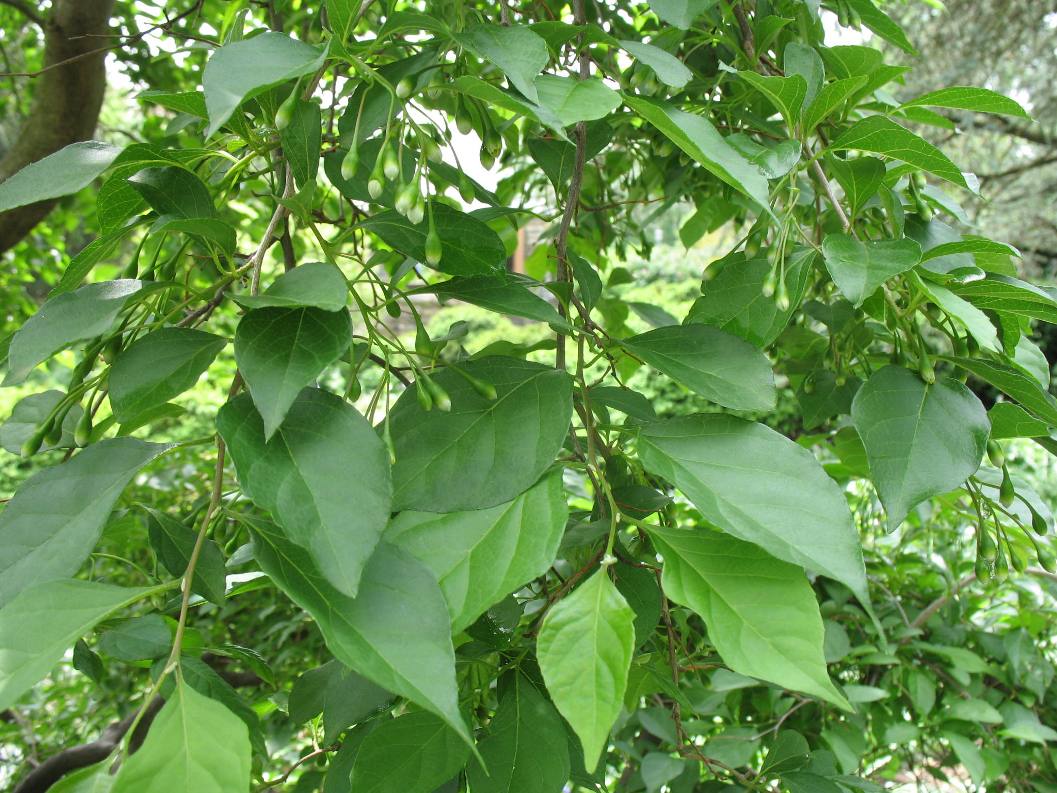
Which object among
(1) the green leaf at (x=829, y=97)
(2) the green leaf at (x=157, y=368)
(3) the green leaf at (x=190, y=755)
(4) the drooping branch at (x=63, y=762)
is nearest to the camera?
(3) the green leaf at (x=190, y=755)

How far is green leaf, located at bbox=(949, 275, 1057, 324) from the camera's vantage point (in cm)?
53

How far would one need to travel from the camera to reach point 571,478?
1.14m

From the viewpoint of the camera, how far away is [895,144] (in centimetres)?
52

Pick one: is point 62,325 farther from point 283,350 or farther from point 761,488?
point 761,488

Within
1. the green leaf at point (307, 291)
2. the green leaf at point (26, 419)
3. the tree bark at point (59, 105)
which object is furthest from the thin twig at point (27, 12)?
the green leaf at point (307, 291)

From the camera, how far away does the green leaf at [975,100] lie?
1.84 feet

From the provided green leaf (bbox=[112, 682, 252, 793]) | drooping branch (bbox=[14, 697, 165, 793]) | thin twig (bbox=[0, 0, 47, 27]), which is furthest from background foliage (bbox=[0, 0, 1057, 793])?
thin twig (bbox=[0, 0, 47, 27])

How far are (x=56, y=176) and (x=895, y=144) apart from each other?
47cm

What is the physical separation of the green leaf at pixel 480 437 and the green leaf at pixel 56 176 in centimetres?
19

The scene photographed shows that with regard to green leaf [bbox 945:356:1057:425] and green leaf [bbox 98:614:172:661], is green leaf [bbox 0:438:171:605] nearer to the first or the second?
green leaf [bbox 98:614:172:661]

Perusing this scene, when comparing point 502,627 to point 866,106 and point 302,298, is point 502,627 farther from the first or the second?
point 866,106

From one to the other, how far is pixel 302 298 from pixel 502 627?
262 millimetres

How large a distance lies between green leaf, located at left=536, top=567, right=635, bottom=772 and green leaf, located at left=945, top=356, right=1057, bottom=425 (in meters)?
0.29

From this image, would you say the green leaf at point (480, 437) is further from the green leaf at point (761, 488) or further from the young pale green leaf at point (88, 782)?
the young pale green leaf at point (88, 782)
